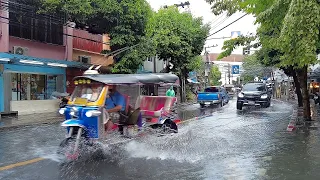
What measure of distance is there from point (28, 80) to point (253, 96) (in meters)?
15.2

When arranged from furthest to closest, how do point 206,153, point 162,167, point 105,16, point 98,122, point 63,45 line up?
point 63,45
point 105,16
point 206,153
point 98,122
point 162,167

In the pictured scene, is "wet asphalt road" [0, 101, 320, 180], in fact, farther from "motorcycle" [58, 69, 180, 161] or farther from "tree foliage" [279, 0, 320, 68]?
"tree foliage" [279, 0, 320, 68]

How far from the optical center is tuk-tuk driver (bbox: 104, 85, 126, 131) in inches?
343

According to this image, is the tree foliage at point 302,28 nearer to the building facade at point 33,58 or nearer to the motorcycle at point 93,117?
the motorcycle at point 93,117

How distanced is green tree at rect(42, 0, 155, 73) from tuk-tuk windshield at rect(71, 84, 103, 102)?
1103 centimetres

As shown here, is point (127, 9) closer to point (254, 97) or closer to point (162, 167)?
point (254, 97)

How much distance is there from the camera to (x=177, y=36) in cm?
2911

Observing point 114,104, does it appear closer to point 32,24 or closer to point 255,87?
point 32,24

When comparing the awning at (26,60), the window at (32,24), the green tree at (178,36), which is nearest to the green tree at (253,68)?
the green tree at (178,36)

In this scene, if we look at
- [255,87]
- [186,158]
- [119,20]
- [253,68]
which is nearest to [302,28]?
[186,158]

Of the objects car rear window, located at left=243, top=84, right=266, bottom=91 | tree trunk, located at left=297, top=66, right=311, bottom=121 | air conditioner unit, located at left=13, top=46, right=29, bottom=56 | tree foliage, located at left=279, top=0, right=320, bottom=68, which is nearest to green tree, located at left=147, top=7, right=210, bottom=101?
car rear window, located at left=243, top=84, right=266, bottom=91

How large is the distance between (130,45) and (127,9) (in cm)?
225

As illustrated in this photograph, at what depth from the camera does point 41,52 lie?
73.1 ft

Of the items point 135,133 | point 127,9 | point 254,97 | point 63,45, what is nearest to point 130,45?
point 127,9
